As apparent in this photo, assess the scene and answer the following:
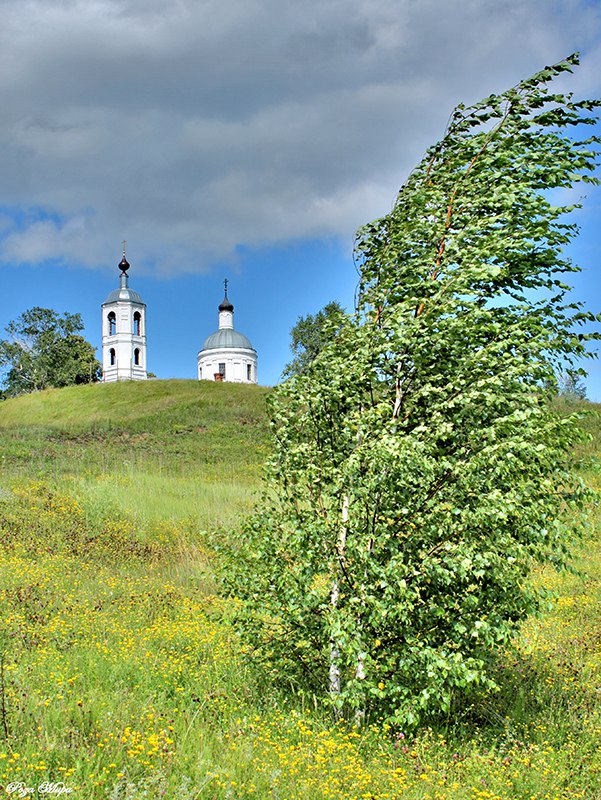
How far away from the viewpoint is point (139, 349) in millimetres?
92562

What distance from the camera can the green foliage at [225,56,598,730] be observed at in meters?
6.30

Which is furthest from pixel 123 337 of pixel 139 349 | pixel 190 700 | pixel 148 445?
pixel 190 700

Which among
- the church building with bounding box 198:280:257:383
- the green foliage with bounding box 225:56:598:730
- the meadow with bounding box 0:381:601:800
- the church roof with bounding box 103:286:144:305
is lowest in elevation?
the meadow with bounding box 0:381:601:800

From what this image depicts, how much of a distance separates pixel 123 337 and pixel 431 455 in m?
88.7

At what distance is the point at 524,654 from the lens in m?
9.13

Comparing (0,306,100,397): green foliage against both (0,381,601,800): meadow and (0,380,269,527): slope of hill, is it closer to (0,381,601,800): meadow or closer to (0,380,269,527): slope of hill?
(0,380,269,527): slope of hill

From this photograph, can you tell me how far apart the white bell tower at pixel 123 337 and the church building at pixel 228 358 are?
853 cm

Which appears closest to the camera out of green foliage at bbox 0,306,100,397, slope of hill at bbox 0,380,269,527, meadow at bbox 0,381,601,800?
meadow at bbox 0,381,601,800

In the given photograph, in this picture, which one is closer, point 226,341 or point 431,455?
point 431,455

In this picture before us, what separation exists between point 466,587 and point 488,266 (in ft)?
10.4

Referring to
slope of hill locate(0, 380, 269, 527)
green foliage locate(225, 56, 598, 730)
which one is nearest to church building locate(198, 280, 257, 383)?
slope of hill locate(0, 380, 269, 527)

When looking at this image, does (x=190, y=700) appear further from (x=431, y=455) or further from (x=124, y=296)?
(x=124, y=296)

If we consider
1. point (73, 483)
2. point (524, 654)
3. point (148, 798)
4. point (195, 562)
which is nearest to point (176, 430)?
point (73, 483)

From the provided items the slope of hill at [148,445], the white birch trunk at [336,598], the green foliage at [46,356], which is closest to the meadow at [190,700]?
the white birch trunk at [336,598]
